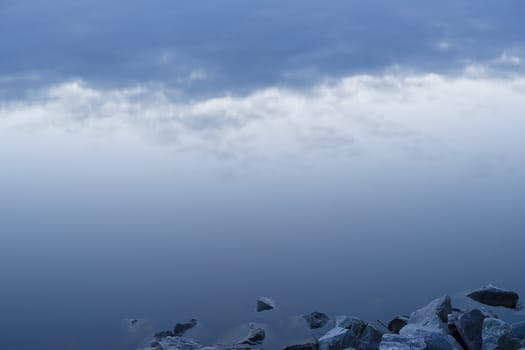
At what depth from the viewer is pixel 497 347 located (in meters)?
6.54

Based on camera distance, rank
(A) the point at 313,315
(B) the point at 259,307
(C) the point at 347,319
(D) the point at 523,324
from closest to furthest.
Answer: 1. (D) the point at 523,324
2. (C) the point at 347,319
3. (A) the point at 313,315
4. (B) the point at 259,307

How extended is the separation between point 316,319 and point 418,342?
341 centimetres

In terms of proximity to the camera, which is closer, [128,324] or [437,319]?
[437,319]

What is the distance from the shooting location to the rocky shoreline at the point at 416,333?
628 centimetres

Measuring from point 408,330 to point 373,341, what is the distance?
84 centimetres

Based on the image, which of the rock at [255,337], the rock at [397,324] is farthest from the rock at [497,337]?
the rock at [255,337]

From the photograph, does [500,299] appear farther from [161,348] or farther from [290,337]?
[161,348]

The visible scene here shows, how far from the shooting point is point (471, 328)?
23.9ft

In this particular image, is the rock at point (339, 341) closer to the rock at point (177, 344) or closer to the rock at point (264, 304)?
the rock at point (177, 344)

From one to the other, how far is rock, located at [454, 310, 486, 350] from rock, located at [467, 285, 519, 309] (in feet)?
7.44

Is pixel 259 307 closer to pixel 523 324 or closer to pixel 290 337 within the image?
pixel 290 337

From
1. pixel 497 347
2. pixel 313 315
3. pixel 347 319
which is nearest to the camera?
pixel 497 347

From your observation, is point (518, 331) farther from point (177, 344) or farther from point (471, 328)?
point (177, 344)

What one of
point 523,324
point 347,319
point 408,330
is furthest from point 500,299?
point 408,330
